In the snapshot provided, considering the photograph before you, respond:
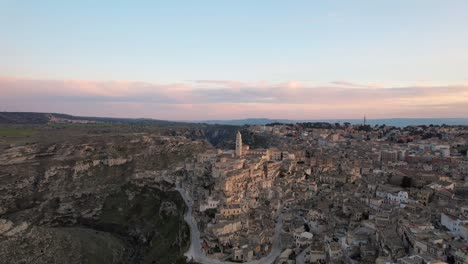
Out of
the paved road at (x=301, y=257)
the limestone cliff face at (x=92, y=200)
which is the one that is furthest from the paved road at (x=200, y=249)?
the paved road at (x=301, y=257)

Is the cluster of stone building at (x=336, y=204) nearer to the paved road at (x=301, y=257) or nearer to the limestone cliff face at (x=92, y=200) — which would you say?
the paved road at (x=301, y=257)

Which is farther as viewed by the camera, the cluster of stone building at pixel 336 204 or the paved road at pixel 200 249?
the paved road at pixel 200 249

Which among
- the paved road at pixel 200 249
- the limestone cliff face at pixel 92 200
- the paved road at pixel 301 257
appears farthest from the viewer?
the limestone cliff face at pixel 92 200

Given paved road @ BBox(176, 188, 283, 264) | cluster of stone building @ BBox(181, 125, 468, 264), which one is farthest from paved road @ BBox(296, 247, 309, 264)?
paved road @ BBox(176, 188, 283, 264)

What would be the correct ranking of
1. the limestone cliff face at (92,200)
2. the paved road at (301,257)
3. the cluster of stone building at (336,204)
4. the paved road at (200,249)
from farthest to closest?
1. the limestone cliff face at (92,200)
2. the paved road at (200,249)
3. the paved road at (301,257)
4. the cluster of stone building at (336,204)

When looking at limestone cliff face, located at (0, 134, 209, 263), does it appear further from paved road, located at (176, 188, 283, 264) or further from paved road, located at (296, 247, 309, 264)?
paved road, located at (296, 247, 309, 264)

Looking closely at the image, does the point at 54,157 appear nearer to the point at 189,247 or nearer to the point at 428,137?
the point at 189,247

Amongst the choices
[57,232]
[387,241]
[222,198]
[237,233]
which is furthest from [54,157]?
[387,241]
